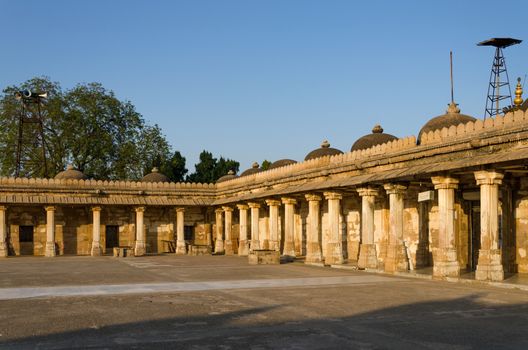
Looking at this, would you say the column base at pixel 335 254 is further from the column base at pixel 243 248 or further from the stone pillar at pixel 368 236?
the column base at pixel 243 248

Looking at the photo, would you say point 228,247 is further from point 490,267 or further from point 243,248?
point 490,267

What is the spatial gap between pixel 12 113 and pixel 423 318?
132ft

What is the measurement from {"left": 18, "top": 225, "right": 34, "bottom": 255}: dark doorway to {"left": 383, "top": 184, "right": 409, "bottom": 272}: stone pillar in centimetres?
2074

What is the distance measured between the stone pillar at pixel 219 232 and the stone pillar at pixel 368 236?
578 inches

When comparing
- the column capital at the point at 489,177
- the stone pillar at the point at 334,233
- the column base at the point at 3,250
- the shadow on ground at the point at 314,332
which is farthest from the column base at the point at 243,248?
the shadow on ground at the point at 314,332

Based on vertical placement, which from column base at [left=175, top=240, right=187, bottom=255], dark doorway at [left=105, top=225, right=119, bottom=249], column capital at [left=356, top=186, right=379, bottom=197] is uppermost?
column capital at [left=356, top=186, right=379, bottom=197]

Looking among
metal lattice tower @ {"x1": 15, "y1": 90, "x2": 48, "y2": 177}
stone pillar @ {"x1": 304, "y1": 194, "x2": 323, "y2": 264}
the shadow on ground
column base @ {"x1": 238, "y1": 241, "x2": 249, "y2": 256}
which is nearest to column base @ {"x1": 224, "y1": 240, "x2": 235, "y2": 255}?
column base @ {"x1": 238, "y1": 241, "x2": 249, "y2": 256}

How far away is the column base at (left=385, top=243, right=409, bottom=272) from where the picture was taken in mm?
18562

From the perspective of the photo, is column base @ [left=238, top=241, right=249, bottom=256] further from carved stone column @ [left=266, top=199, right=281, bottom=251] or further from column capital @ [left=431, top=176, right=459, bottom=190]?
column capital @ [left=431, top=176, right=459, bottom=190]

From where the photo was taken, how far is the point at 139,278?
54.9 ft

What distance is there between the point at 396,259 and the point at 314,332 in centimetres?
1080

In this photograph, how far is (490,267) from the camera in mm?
15031

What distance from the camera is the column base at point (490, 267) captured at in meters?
15.0

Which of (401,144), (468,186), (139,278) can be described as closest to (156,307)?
(139,278)
